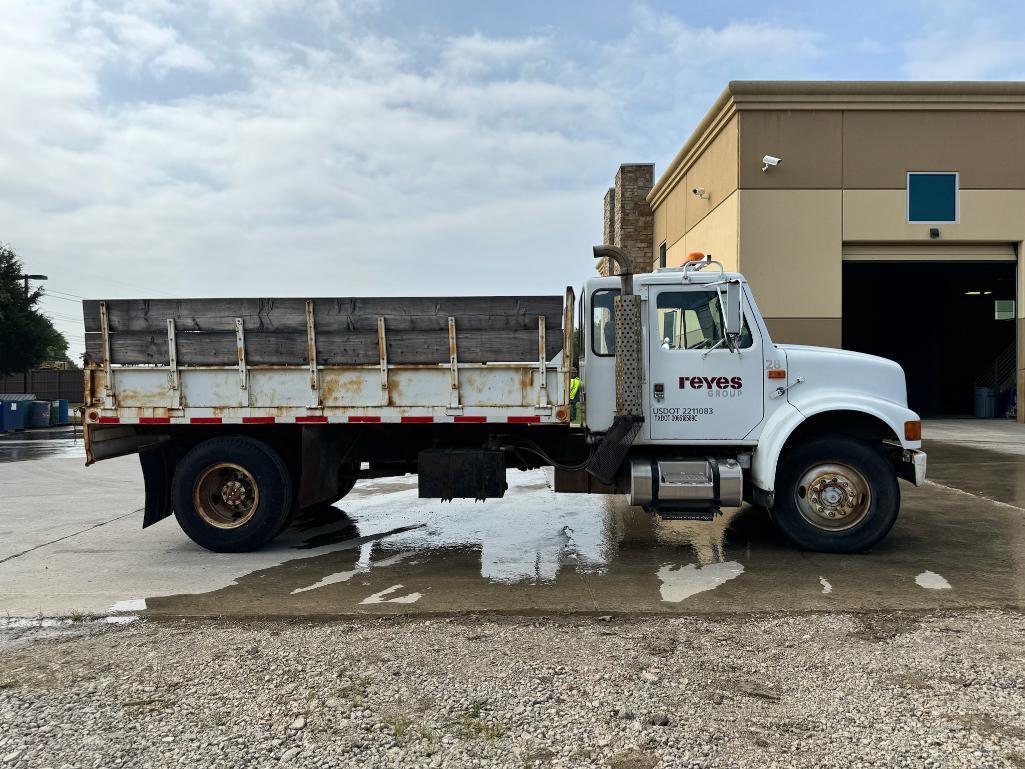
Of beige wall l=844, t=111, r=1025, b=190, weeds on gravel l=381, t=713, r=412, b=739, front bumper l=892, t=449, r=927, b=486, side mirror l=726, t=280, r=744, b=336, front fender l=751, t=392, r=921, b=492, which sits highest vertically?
beige wall l=844, t=111, r=1025, b=190

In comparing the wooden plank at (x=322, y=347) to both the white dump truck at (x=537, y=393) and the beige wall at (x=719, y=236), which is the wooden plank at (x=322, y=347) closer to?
the white dump truck at (x=537, y=393)

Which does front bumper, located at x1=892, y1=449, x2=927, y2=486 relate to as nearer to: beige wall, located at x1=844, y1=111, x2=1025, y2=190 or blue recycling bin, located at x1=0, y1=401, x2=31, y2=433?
beige wall, located at x1=844, y1=111, x2=1025, y2=190

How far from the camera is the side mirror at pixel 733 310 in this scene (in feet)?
19.0

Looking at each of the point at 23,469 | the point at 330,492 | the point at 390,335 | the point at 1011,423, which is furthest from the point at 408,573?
the point at 1011,423

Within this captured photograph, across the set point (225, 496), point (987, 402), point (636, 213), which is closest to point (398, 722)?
point (225, 496)

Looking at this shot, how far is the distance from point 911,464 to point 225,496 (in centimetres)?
606

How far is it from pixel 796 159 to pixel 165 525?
53.8 ft

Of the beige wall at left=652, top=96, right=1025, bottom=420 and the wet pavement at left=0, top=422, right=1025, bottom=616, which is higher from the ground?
the beige wall at left=652, top=96, right=1025, bottom=420

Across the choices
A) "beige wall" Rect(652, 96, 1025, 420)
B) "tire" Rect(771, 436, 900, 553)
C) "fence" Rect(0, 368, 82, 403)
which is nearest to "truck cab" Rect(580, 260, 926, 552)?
"tire" Rect(771, 436, 900, 553)

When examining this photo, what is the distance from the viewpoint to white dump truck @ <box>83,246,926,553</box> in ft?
19.5

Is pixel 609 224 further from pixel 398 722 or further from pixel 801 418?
pixel 398 722

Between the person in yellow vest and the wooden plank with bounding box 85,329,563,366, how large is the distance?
0.41 m

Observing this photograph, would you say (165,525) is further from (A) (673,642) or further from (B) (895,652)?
(B) (895,652)

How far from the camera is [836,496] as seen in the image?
→ 600cm
